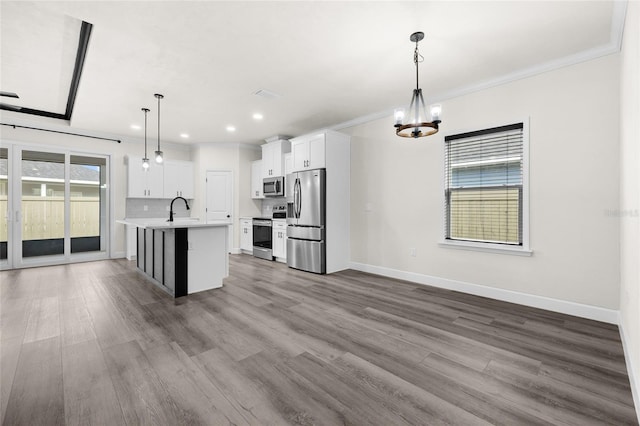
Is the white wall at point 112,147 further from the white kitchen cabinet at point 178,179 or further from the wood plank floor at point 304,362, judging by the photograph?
the wood plank floor at point 304,362

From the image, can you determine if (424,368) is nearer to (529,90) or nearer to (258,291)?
(258,291)

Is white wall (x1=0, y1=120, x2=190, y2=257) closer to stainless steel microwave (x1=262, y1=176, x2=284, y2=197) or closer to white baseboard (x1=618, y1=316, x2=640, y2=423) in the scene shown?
Answer: stainless steel microwave (x1=262, y1=176, x2=284, y2=197)

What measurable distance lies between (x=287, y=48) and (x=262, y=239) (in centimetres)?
446

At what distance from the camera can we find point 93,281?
449cm

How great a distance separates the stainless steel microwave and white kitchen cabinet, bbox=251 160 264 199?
0.99 ft

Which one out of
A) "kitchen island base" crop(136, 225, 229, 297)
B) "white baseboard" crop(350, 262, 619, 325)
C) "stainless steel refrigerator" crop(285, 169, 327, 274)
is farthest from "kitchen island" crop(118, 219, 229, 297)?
"white baseboard" crop(350, 262, 619, 325)

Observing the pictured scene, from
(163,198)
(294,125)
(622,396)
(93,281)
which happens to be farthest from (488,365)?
(163,198)

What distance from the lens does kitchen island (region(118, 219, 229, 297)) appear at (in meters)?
3.72

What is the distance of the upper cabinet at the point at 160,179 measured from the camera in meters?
6.50

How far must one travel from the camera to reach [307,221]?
521 centimetres

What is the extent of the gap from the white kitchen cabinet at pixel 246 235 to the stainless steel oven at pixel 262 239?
0.24 m

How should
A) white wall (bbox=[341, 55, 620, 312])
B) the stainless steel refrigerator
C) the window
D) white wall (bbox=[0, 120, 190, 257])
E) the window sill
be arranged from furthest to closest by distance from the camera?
white wall (bbox=[0, 120, 190, 257]), the stainless steel refrigerator, the window, the window sill, white wall (bbox=[341, 55, 620, 312])

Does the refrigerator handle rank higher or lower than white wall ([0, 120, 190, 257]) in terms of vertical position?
lower

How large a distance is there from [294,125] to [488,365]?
4.95 metres
